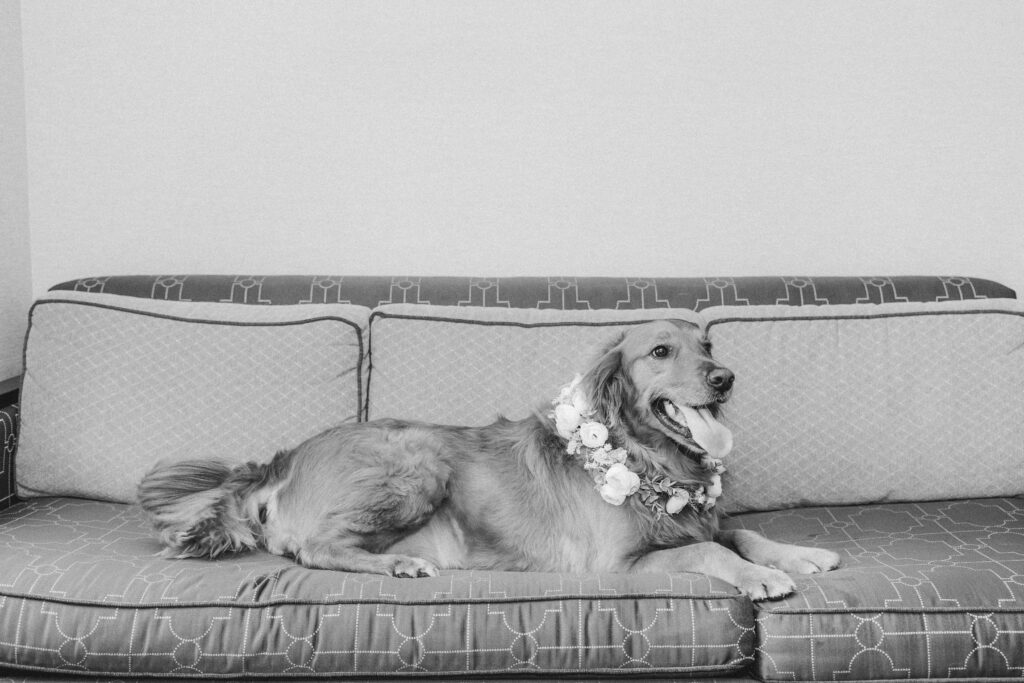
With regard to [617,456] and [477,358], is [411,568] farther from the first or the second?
[477,358]

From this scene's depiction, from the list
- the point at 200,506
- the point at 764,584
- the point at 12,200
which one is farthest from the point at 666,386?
the point at 12,200

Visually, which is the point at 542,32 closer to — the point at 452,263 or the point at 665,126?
the point at 665,126

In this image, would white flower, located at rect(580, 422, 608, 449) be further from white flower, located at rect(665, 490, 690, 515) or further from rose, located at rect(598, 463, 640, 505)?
white flower, located at rect(665, 490, 690, 515)

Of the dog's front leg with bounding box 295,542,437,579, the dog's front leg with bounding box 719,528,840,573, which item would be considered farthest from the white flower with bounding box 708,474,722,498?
the dog's front leg with bounding box 295,542,437,579

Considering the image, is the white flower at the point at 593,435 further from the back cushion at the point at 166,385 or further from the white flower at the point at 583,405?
the back cushion at the point at 166,385

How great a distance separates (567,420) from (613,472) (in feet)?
0.60

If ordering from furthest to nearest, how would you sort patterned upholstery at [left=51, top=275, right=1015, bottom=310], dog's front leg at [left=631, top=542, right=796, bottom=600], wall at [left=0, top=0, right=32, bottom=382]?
wall at [left=0, top=0, right=32, bottom=382]
patterned upholstery at [left=51, top=275, right=1015, bottom=310]
dog's front leg at [left=631, top=542, right=796, bottom=600]

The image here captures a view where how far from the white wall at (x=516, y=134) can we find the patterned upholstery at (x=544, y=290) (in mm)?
358

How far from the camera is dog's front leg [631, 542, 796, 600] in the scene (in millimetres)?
1979

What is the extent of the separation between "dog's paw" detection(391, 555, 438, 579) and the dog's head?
61 centimetres

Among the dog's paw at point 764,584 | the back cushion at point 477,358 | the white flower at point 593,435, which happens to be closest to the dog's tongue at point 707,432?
the white flower at point 593,435

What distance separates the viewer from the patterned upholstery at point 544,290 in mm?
3098

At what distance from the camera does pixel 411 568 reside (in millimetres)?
2137

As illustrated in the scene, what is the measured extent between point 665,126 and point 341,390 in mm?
1636
